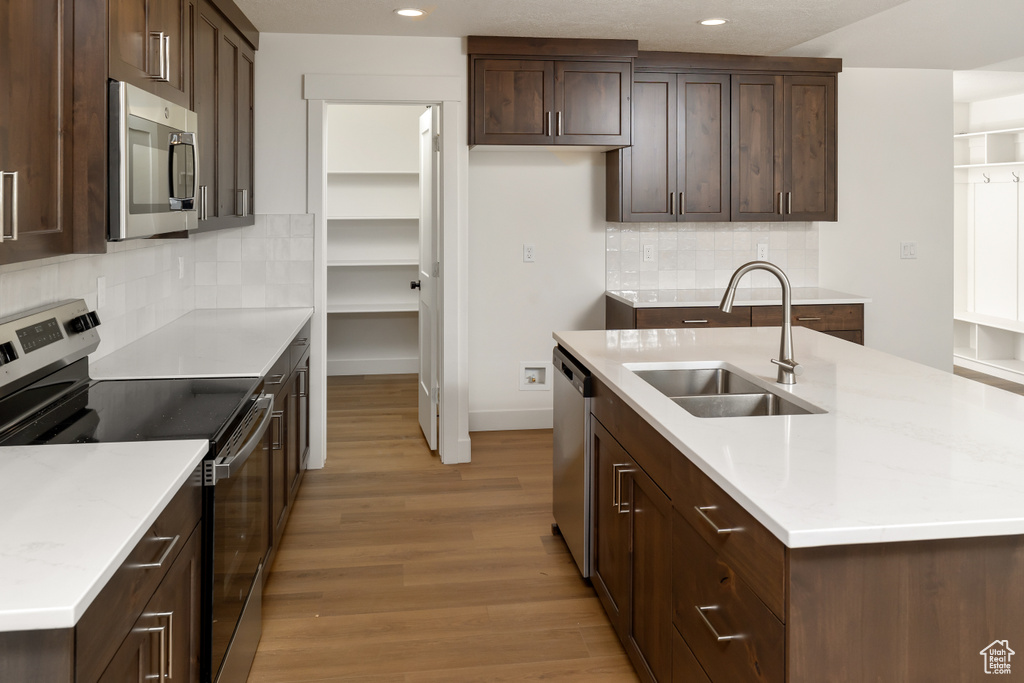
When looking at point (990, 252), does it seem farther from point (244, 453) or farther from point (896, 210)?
point (244, 453)

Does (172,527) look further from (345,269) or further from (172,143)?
(345,269)

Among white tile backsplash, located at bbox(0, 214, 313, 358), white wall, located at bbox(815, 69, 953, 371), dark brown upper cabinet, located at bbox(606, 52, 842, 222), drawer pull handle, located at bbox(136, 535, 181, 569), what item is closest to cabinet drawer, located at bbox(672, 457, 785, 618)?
drawer pull handle, located at bbox(136, 535, 181, 569)

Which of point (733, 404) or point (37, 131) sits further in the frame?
point (733, 404)

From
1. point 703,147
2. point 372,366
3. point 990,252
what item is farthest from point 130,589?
point 990,252

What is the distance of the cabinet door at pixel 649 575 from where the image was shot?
6.53ft

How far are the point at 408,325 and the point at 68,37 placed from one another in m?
5.27

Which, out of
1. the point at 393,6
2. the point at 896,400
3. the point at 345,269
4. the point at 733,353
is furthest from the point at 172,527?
the point at 345,269

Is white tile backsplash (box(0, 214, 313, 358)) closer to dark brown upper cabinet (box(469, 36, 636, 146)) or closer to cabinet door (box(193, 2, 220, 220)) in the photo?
cabinet door (box(193, 2, 220, 220))

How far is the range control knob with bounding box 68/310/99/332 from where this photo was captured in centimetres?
247

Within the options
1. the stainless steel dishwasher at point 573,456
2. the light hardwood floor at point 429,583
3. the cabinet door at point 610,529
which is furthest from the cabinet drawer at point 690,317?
the cabinet door at point 610,529

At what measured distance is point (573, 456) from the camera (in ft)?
9.89

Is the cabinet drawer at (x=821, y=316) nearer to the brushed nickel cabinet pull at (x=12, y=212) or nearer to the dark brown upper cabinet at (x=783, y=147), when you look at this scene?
the dark brown upper cabinet at (x=783, y=147)

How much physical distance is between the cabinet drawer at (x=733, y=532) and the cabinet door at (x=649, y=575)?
170 mm

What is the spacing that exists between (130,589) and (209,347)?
189cm
